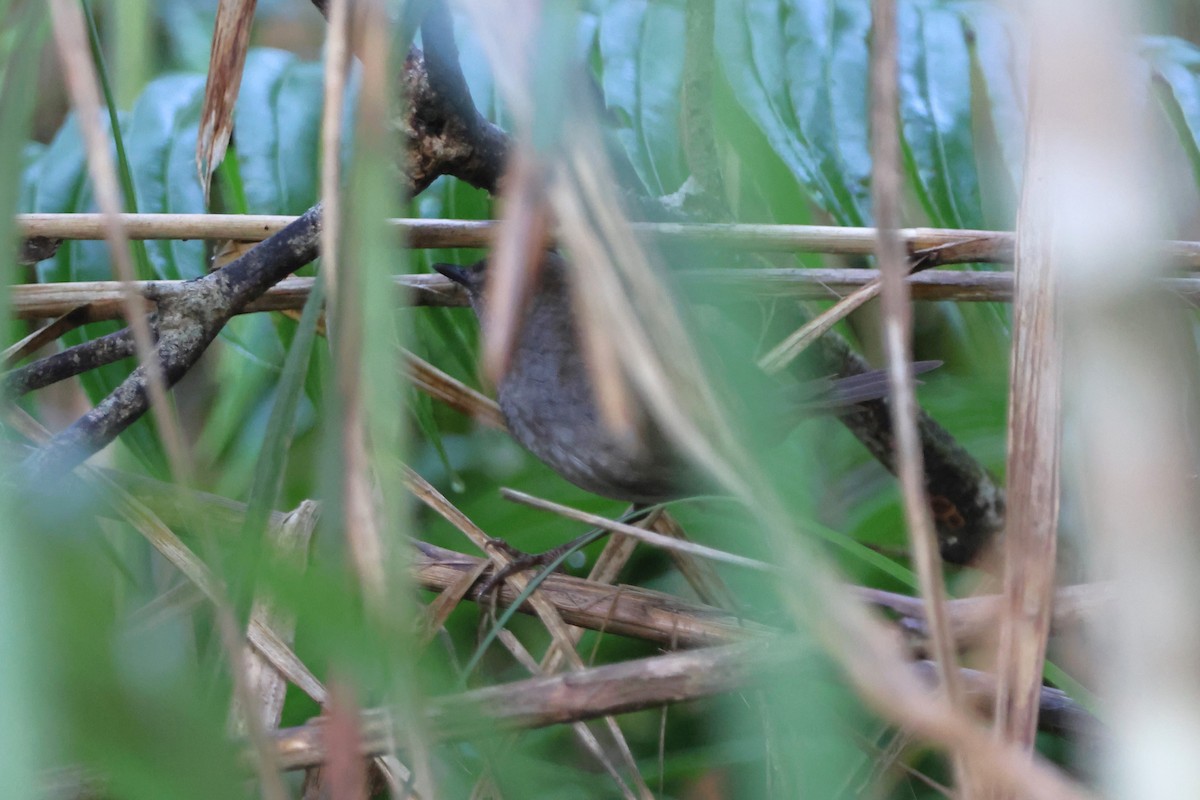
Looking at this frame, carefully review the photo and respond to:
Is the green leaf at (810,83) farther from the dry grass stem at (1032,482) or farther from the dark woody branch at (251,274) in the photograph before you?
the dry grass stem at (1032,482)

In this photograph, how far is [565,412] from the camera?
1392mm

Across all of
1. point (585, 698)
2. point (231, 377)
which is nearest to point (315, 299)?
point (585, 698)

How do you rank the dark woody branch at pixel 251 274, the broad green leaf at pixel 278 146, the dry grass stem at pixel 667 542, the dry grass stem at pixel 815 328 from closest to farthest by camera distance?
1. the dry grass stem at pixel 667 542
2. the dark woody branch at pixel 251 274
3. the dry grass stem at pixel 815 328
4. the broad green leaf at pixel 278 146

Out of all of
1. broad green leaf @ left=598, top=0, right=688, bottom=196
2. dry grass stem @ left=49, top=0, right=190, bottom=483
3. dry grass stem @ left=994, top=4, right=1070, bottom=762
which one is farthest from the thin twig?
broad green leaf @ left=598, top=0, right=688, bottom=196

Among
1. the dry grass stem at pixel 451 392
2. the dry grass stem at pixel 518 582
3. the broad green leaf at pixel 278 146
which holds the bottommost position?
the dry grass stem at pixel 518 582

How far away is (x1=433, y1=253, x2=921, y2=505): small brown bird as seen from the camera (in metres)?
1.30

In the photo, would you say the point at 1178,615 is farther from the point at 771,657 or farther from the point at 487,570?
the point at 487,570

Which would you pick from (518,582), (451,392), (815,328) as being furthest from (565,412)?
(815,328)

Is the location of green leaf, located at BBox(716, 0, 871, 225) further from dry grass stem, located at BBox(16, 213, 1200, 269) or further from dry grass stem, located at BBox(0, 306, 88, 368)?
dry grass stem, located at BBox(0, 306, 88, 368)

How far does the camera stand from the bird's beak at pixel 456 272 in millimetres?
1362

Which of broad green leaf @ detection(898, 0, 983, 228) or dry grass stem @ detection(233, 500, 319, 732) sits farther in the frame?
broad green leaf @ detection(898, 0, 983, 228)

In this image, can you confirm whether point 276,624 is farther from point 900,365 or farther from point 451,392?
point 900,365

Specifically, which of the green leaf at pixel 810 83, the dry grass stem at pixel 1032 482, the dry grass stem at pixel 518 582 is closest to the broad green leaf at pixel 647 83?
the green leaf at pixel 810 83

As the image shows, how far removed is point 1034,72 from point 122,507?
0.91 metres
